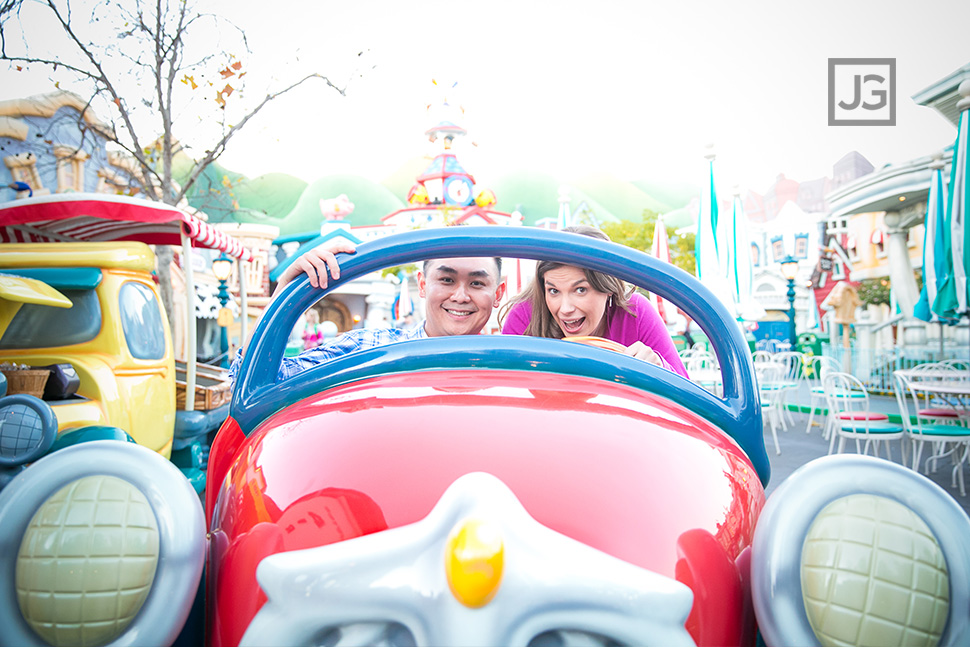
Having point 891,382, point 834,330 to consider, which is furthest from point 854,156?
point 891,382

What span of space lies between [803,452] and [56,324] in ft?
20.4

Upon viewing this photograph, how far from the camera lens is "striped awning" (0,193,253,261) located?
3.70 meters

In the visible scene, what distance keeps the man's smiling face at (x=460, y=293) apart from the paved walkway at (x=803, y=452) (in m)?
2.89

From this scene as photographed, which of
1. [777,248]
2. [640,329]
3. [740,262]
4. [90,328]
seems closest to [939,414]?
[740,262]

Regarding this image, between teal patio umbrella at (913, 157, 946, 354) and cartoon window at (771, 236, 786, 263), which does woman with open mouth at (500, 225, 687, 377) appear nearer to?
teal patio umbrella at (913, 157, 946, 354)

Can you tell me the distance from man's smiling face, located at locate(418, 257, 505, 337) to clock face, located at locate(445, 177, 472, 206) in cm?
2356

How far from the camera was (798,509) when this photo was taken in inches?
18.4

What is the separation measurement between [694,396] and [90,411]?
263cm

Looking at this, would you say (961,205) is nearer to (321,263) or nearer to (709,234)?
(709,234)

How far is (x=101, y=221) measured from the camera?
4578 millimetres

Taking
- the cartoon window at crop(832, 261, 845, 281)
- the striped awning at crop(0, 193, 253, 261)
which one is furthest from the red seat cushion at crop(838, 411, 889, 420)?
the cartoon window at crop(832, 261, 845, 281)

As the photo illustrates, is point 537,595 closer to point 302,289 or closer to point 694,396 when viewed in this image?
point 694,396

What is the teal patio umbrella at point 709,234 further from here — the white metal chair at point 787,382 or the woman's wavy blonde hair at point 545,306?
the woman's wavy blonde hair at point 545,306

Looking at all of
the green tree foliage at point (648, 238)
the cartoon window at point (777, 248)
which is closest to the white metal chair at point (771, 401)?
the green tree foliage at point (648, 238)
